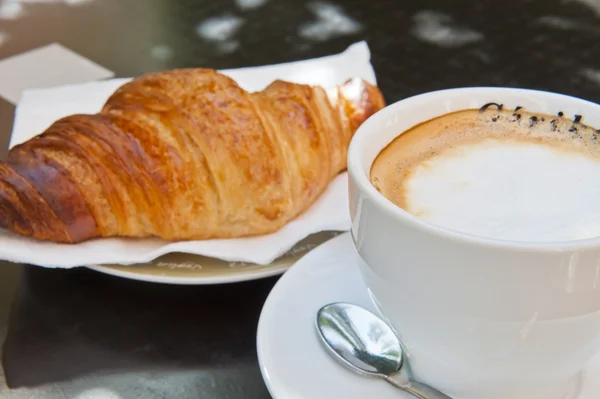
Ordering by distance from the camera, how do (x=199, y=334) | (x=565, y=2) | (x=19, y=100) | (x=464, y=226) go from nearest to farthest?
1. (x=464, y=226)
2. (x=199, y=334)
3. (x=19, y=100)
4. (x=565, y=2)

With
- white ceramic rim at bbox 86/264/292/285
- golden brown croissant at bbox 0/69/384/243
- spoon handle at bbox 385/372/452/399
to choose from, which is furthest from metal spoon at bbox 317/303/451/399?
golden brown croissant at bbox 0/69/384/243

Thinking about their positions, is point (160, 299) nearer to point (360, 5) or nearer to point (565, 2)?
point (360, 5)

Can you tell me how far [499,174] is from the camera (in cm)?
55

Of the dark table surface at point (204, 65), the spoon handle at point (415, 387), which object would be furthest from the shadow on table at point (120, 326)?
the spoon handle at point (415, 387)

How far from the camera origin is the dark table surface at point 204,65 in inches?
24.1

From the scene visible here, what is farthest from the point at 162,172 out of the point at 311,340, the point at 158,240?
the point at 311,340

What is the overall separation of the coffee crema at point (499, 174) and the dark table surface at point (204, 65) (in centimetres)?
22

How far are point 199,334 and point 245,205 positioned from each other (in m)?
0.20

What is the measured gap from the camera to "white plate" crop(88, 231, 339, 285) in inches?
27.2

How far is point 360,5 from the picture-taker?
150 cm

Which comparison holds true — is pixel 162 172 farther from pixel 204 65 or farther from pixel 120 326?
pixel 204 65

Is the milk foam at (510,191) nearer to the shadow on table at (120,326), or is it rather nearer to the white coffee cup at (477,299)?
the white coffee cup at (477,299)

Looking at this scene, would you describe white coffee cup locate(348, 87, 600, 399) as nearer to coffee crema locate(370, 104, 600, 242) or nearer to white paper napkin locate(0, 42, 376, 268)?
coffee crema locate(370, 104, 600, 242)

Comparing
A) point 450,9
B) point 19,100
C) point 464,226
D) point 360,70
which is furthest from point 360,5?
point 464,226
